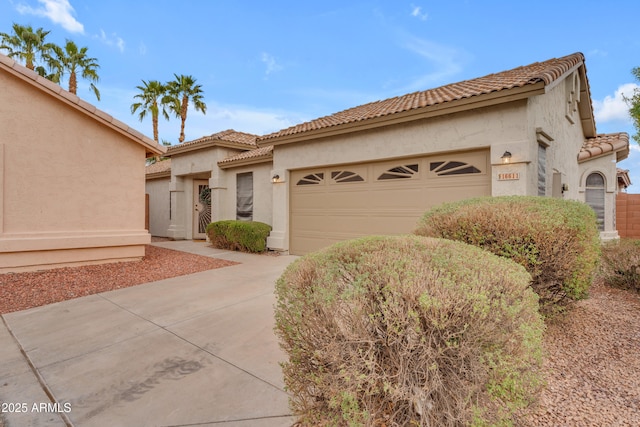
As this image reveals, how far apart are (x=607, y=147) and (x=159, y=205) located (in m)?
19.2

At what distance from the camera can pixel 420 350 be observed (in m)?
1.47

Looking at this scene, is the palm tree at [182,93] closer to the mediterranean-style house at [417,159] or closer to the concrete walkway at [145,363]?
the mediterranean-style house at [417,159]

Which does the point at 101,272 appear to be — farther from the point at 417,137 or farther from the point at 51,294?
the point at 417,137

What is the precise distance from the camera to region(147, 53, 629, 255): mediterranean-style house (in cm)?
633

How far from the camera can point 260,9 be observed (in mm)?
11758

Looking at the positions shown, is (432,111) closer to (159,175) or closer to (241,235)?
(241,235)

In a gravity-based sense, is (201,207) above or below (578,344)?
above

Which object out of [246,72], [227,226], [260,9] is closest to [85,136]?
[227,226]

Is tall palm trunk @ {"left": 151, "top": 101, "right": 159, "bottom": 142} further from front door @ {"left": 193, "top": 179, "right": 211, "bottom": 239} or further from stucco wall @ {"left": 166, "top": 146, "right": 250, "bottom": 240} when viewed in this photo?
front door @ {"left": 193, "top": 179, "right": 211, "bottom": 239}

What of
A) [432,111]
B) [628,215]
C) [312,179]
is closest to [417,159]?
[432,111]

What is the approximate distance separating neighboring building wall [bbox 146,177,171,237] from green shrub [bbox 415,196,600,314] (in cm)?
1450

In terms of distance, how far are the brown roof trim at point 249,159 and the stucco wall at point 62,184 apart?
3.77 m

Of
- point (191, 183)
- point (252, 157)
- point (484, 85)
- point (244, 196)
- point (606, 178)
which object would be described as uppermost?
point (484, 85)

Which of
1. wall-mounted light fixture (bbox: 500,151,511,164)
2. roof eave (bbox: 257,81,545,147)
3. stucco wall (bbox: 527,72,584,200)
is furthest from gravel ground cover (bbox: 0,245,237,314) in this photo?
stucco wall (bbox: 527,72,584,200)
